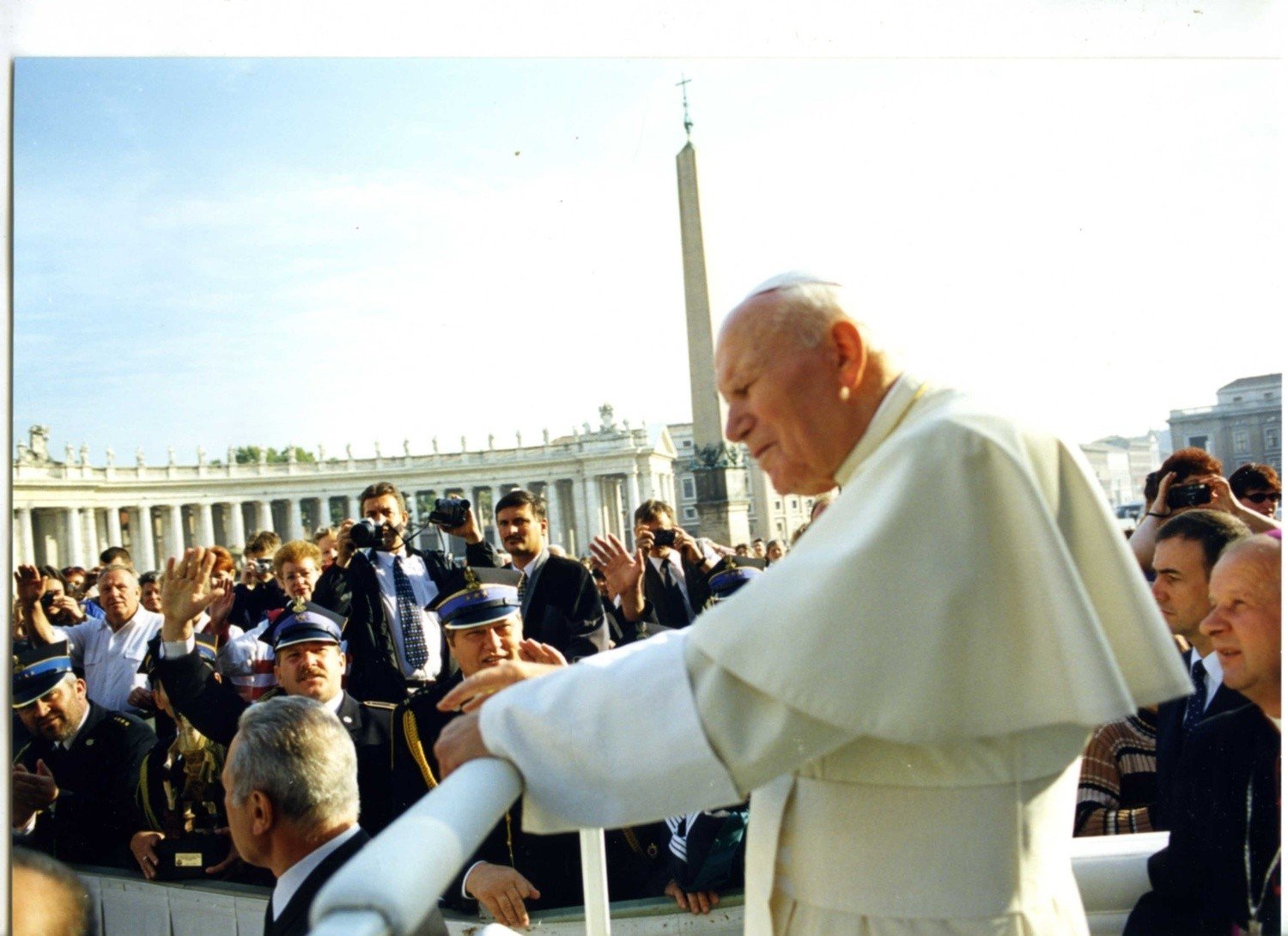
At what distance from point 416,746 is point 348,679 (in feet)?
5.13

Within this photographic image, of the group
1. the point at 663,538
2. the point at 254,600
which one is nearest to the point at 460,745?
the point at 663,538

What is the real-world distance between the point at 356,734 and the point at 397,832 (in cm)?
320

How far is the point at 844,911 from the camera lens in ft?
4.94

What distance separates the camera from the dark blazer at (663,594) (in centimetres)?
612

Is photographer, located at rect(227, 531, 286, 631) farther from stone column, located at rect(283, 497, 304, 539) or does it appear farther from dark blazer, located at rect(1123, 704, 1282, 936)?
stone column, located at rect(283, 497, 304, 539)

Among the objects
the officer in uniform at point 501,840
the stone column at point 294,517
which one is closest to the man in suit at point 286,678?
the officer in uniform at point 501,840

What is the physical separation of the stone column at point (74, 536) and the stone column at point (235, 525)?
21732 mm

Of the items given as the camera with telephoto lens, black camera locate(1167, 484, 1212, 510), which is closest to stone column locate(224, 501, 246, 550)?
the camera with telephoto lens

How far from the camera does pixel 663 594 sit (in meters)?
6.35

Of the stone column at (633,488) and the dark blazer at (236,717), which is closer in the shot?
the dark blazer at (236,717)

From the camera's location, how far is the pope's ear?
5.07 feet

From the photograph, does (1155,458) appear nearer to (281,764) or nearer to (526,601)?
(526,601)

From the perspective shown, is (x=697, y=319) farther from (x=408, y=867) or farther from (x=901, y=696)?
(x=408, y=867)

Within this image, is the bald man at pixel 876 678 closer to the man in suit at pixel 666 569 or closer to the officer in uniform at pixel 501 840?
the officer in uniform at pixel 501 840
